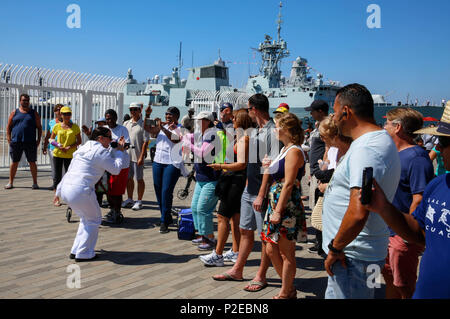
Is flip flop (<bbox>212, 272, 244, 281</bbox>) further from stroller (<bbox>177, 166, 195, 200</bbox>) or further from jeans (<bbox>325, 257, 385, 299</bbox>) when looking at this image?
stroller (<bbox>177, 166, 195, 200</bbox>)

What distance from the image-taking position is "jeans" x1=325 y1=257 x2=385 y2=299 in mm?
2143

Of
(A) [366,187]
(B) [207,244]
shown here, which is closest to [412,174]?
(A) [366,187]

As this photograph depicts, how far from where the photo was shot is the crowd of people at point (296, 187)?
1.95 metres

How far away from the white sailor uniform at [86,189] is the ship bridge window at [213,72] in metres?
33.4

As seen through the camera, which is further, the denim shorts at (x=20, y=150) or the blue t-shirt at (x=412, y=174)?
the denim shorts at (x=20, y=150)

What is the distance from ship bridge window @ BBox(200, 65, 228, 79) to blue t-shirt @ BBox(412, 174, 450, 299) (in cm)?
3636

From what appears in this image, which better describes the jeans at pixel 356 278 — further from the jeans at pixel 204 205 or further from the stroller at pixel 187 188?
the stroller at pixel 187 188

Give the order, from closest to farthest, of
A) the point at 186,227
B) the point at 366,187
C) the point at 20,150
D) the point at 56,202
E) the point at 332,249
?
1. the point at 366,187
2. the point at 332,249
3. the point at 186,227
4. the point at 56,202
5. the point at 20,150

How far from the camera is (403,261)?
2955mm

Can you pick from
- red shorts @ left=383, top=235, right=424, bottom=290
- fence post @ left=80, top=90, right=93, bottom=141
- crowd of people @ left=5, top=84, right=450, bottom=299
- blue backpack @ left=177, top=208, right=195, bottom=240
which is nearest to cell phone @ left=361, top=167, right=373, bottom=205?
crowd of people @ left=5, top=84, right=450, bottom=299

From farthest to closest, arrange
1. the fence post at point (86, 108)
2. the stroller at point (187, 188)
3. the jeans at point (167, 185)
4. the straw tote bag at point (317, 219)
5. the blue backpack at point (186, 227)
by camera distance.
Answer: the fence post at point (86, 108) < the stroller at point (187, 188) < the jeans at point (167, 185) < the blue backpack at point (186, 227) < the straw tote bag at point (317, 219)

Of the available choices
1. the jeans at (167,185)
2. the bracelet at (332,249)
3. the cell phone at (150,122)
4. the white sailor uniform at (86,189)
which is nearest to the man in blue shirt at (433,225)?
the bracelet at (332,249)

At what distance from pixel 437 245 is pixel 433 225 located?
10cm

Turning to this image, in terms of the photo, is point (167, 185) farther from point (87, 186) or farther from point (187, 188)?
point (187, 188)
